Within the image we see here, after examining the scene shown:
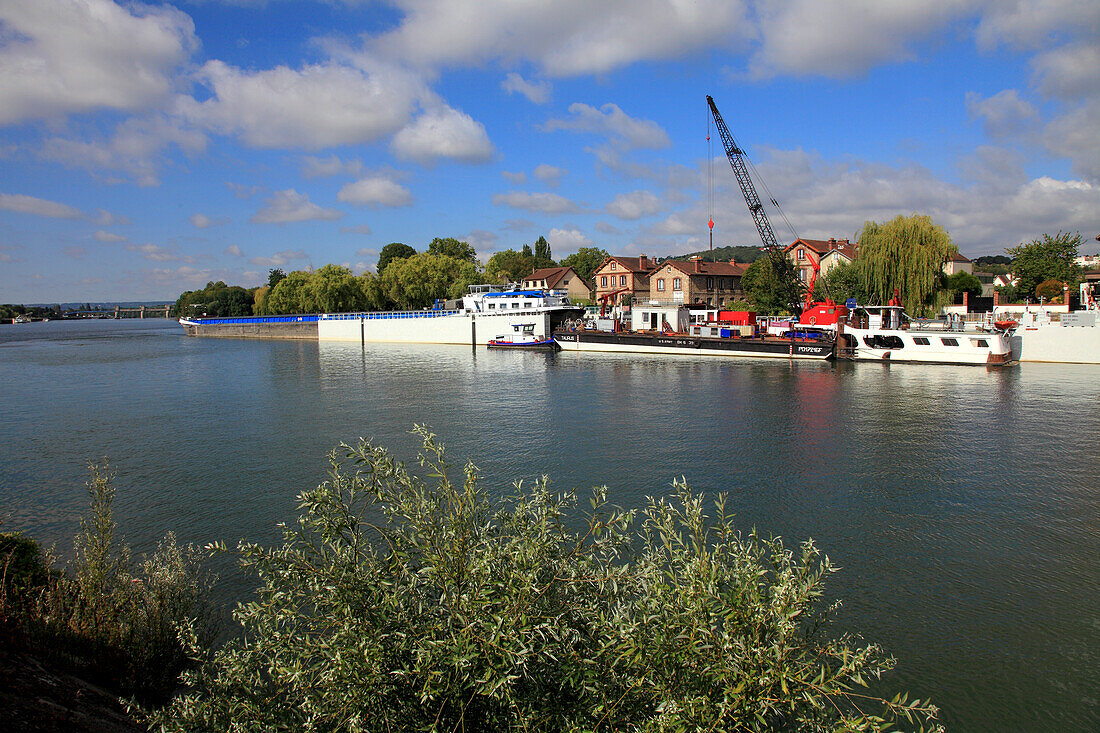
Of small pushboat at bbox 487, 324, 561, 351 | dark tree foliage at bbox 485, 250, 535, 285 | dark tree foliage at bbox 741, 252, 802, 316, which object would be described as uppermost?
dark tree foliage at bbox 485, 250, 535, 285

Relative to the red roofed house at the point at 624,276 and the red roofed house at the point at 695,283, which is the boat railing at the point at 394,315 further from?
the red roofed house at the point at 695,283

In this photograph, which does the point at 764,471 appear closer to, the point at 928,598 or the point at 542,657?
the point at 928,598

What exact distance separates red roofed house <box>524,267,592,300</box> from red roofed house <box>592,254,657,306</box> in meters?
2.60

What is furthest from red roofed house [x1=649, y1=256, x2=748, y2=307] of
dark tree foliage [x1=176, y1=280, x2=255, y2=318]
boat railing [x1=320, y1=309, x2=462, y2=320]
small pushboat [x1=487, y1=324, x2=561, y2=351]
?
dark tree foliage [x1=176, y1=280, x2=255, y2=318]

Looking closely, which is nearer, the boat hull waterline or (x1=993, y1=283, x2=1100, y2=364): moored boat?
(x1=993, y1=283, x2=1100, y2=364): moored boat

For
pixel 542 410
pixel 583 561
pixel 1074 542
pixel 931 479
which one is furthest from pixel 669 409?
pixel 583 561

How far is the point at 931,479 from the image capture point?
13812mm

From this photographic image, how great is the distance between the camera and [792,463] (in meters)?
15.0

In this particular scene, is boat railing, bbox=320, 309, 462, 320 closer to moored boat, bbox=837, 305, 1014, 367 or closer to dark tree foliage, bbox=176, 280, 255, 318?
moored boat, bbox=837, 305, 1014, 367

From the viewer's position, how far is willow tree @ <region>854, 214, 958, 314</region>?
133ft

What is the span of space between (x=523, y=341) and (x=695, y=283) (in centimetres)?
2114

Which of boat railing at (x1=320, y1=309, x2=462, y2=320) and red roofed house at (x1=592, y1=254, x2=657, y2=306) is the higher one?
red roofed house at (x1=592, y1=254, x2=657, y2=306)

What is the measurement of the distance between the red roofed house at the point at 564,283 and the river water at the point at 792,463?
124 feet

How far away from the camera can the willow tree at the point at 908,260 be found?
133 ft
